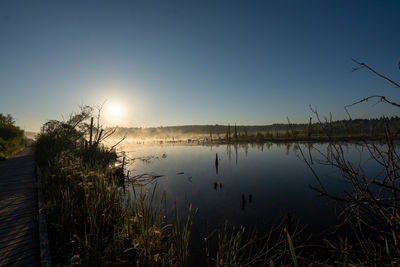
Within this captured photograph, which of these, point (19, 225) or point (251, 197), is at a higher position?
point (19, 225)

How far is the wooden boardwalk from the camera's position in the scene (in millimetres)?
3476

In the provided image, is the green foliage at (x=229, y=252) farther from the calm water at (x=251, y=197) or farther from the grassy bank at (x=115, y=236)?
the calm water at (x=251, y=197)

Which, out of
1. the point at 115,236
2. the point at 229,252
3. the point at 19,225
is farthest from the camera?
the point at 19,225

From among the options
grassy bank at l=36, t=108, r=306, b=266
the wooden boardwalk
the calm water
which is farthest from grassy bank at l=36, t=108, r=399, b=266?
the calm water

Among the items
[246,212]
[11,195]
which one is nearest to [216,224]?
[246,212]

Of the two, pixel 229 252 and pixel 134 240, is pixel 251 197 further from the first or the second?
pixel 134 240

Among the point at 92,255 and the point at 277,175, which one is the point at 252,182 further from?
the point at 92,255

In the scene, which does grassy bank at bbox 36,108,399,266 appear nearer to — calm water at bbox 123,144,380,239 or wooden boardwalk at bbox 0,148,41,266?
wooden boardwalk at bbox 0,148,41,266

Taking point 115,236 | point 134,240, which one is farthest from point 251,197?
point 134,240

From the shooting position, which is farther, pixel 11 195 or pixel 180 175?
pixel 180 175

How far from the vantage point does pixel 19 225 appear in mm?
4602

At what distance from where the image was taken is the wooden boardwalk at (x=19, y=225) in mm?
3476

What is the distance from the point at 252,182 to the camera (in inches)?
501

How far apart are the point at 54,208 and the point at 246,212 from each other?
6.95m
